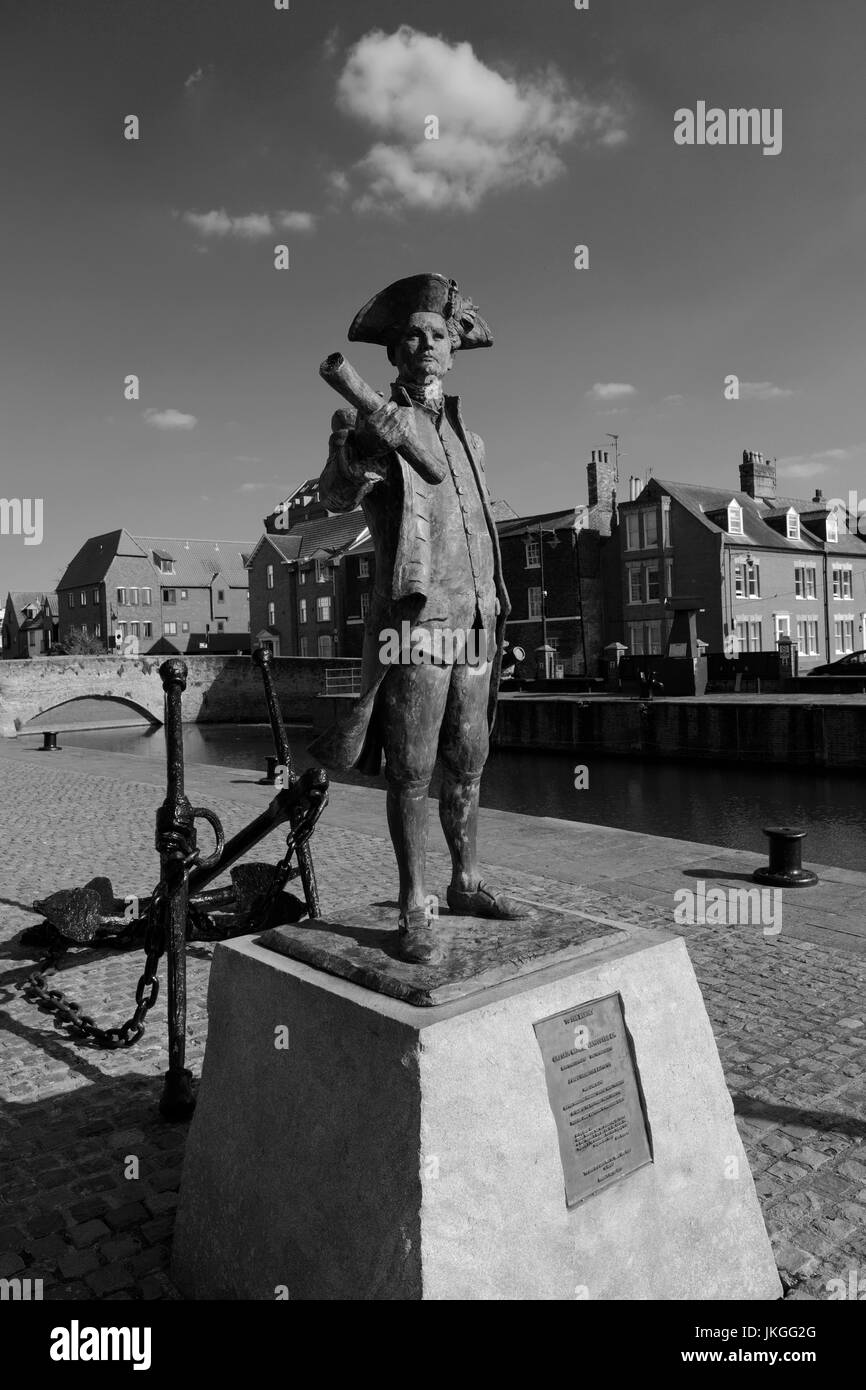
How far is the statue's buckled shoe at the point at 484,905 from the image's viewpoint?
371 centimetres

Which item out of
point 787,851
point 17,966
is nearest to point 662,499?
point 787,851

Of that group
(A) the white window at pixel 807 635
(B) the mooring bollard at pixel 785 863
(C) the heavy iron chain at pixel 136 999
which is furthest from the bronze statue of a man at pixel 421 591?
(A) the white window at pixel 807 635

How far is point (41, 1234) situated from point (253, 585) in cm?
6263

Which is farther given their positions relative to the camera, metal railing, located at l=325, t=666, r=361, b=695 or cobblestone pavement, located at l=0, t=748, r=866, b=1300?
metal railing, located at l=325, t=666, r=361, b=695

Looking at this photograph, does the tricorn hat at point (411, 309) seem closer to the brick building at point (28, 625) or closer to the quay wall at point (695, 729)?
the quay wall at point (695, 729)

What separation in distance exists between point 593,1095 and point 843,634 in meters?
48.3

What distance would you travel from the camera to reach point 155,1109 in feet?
14.8

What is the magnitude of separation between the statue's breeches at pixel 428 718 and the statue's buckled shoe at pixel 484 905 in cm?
50

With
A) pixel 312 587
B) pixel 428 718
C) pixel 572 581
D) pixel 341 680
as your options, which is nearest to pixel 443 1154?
pixel 428 718

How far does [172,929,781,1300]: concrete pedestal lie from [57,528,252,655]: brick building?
242 feet

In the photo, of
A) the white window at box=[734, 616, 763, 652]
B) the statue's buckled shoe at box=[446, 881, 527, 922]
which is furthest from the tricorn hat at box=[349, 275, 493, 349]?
the white window at box=[734, 616, 763, 652]

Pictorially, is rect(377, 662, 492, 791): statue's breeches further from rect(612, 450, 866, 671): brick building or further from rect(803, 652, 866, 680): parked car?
rect(612, 450, 866, 671): brick building

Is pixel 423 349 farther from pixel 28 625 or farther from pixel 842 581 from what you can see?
pixel 28 625

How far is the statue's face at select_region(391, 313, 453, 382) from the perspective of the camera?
360 centimetres
